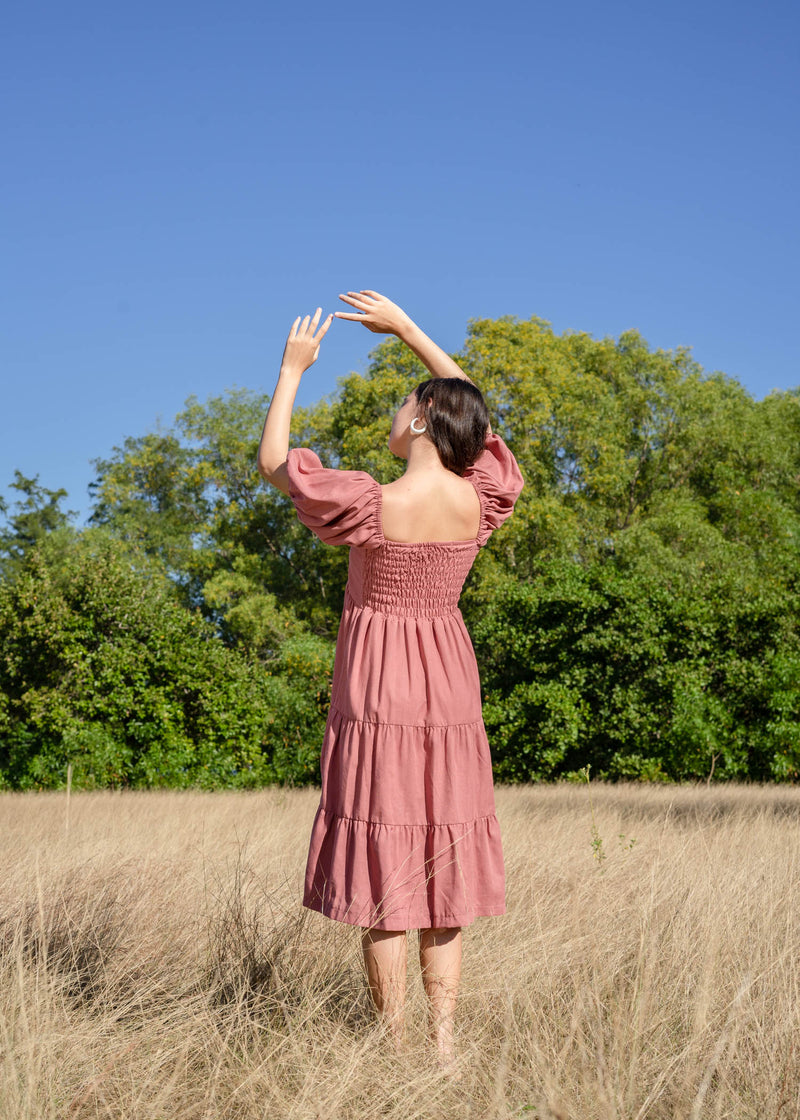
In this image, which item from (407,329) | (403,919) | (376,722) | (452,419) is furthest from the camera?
(407,329)

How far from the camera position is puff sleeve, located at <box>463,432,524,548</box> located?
281 centimetres

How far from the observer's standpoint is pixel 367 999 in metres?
2.72

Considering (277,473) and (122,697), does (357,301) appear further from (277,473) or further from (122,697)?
(122,697)

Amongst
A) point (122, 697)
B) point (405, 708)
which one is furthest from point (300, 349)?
point (122, 697)

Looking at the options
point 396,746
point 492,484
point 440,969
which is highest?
point 492,484

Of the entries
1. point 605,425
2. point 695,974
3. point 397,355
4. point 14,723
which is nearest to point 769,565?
point 605,425

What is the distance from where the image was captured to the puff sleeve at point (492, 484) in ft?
9.21

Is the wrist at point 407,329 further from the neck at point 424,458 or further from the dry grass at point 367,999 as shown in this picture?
the dry grass at point 367,999

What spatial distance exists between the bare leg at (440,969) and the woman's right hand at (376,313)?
70.4 inches

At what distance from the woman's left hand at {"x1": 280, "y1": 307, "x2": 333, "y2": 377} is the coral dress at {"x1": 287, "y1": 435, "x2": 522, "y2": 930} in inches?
12.1

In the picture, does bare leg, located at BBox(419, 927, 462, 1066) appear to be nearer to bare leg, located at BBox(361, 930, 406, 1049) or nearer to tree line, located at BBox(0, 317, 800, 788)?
bare leg, located at BBox(361, 930, 406, 1049)

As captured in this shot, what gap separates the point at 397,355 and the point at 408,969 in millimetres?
18699

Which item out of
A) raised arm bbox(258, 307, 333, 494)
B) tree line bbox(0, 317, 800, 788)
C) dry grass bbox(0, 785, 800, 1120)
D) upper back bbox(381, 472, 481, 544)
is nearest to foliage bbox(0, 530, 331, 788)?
tree line bbox(0, 317, 800, 788)

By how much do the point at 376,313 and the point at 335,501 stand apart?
0.75m
